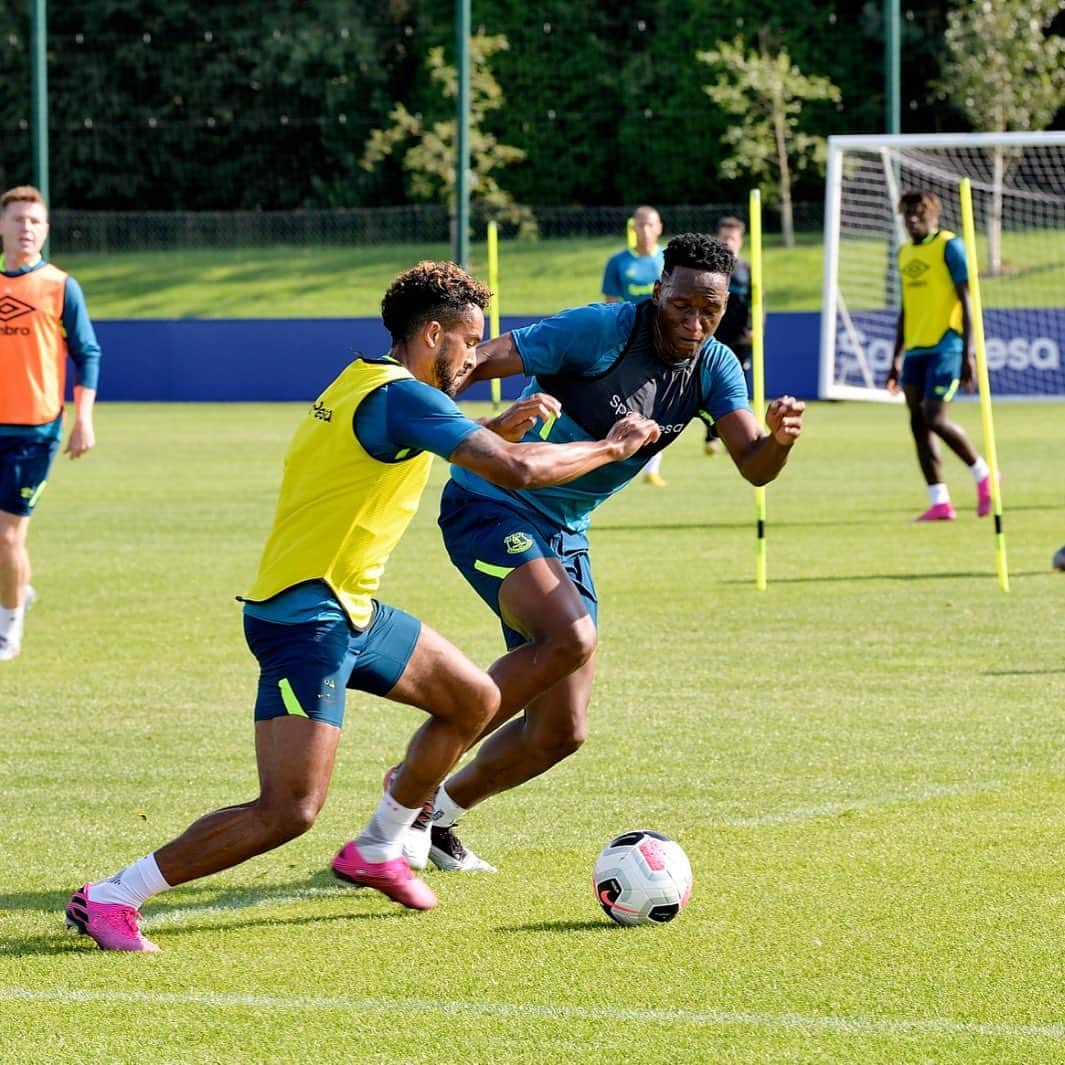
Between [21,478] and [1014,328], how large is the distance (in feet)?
70.1

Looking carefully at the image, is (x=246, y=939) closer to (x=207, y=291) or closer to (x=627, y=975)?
(x=627, y=975)

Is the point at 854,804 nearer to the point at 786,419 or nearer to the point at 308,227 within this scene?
the point at 786,419

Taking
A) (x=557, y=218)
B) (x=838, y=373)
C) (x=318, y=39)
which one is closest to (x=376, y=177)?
(x=318, y=39)

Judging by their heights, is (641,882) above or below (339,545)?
below

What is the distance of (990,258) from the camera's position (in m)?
32.0

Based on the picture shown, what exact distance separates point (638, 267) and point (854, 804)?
38.7 feet

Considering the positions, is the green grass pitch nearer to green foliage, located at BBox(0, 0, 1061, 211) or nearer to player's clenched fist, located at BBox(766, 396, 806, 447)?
player's clenched fist, located at BBox(766, 396, 806, 447)

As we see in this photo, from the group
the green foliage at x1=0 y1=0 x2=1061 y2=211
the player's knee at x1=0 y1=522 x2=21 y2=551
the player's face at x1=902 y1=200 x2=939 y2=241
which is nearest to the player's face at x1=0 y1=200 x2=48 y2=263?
the player's knee at x1=0 y1=522 x2=21 y2=551

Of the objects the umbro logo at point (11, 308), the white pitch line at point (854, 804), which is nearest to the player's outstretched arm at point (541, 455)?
the white pitch line at point (854, 804)

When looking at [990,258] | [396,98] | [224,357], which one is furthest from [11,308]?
[396,98]

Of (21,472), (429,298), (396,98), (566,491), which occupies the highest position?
(396,98)

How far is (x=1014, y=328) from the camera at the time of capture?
28.6 m

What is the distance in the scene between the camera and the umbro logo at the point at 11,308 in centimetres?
1023

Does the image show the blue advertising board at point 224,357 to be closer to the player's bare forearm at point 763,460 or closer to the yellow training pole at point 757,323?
the yellow training pole at point 757,323
